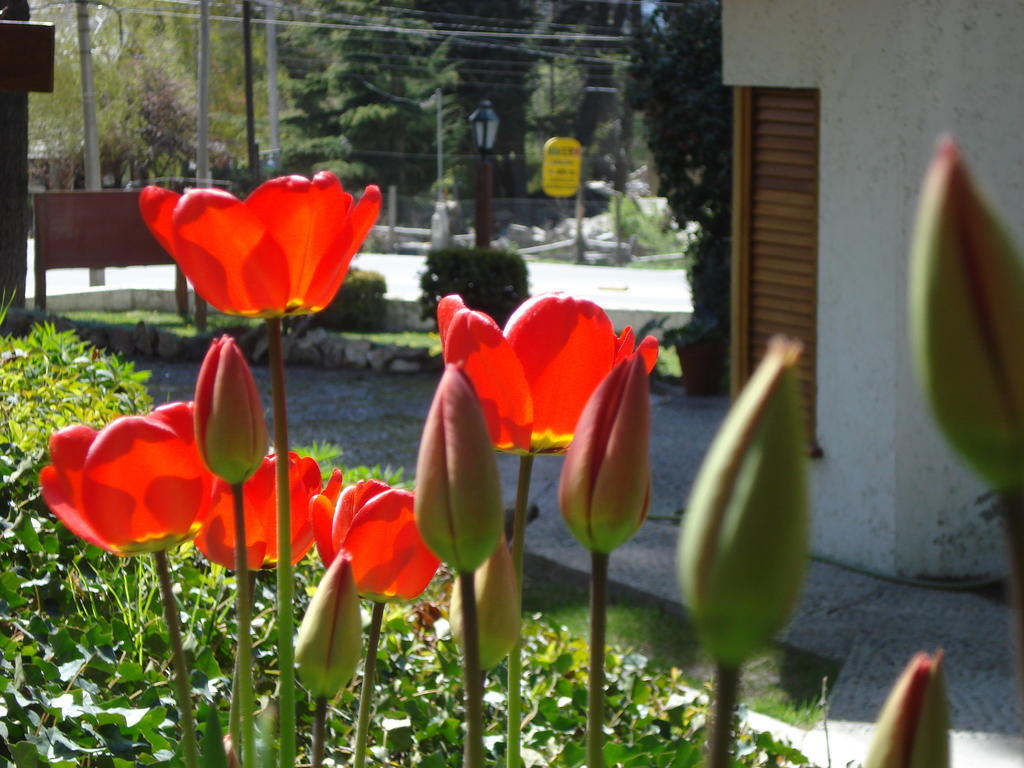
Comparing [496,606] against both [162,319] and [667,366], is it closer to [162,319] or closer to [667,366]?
[667,366]

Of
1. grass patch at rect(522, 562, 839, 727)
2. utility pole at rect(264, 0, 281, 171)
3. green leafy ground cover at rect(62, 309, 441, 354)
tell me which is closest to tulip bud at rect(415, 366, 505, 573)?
grass patch at rect(522, 562, 839, 727)

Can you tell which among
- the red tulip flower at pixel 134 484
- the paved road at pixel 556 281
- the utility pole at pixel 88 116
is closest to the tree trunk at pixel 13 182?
the red tulip flower at pixel 134 484

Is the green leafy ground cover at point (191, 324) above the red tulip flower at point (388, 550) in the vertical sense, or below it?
below

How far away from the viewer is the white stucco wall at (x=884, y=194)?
5.38 m

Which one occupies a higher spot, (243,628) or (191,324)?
(243,628)

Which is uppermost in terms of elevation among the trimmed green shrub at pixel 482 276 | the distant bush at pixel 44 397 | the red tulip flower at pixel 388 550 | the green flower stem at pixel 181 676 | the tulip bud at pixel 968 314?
the tulip bud at pixel 968 314

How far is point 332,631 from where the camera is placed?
83cm

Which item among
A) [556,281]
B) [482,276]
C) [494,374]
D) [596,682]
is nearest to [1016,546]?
[596,682]

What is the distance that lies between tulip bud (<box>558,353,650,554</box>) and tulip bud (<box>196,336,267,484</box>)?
0.24 m

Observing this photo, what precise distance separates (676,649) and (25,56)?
3378 mm

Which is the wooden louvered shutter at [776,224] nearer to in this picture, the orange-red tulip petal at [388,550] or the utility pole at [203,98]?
the orange-red tulip petal at [388,550]

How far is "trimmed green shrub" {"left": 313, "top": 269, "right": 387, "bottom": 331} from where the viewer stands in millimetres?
18406

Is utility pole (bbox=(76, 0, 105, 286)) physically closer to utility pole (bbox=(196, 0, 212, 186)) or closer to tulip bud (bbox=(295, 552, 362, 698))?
utility pole (bbox=(196, 0, 212, 186))

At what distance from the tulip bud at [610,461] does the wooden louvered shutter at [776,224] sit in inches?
225
